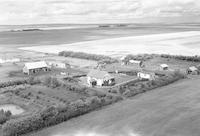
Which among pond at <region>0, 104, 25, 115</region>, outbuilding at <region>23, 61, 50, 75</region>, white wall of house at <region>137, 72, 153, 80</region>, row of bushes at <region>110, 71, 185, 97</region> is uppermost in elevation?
outbuilding at <region>23, 61, 50, 75</region>

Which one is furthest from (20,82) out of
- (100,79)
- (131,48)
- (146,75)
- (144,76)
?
(131,48)

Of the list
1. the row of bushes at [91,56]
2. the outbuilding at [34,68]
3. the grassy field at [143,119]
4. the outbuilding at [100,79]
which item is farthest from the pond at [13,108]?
the row of bushes at [91,56]

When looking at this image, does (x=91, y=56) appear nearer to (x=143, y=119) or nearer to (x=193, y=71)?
(x=193, y=71)

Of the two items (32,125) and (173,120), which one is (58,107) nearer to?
(32,125)

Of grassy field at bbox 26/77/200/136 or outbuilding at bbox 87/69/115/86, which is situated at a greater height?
outbuilding at bbox 87/69/115/86

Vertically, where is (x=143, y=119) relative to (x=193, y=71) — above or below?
below

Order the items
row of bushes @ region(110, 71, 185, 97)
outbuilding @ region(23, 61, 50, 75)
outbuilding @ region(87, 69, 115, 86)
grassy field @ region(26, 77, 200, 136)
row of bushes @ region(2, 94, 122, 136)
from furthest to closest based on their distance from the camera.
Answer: outbuilding @ region(23, 61, 50, 75), outbuilding @ region(87, 69, 115, 86), row of bushes @ region(110, 71, 185, 97), grassy field @ region(26, 77, 200, 136), row of bushes @ region(2, 94, 122, 136)

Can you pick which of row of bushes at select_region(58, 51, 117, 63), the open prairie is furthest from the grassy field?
the open prairie

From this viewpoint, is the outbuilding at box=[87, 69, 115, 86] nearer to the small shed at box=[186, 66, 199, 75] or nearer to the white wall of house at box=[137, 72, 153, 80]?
the white wall of house at box=[137, 72, 153, 80]
